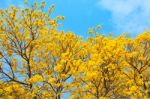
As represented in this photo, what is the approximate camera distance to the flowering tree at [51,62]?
2736 cm

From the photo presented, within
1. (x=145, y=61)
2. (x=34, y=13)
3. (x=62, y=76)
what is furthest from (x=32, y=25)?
(x=145, y=61)

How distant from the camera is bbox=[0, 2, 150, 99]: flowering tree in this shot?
89.8 ft

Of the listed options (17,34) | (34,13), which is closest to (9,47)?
(17,34)

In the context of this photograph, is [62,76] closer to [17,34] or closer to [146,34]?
[17,34]

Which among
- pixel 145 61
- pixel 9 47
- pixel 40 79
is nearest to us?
pixel 40 79

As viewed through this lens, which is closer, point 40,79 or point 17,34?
point 40,79

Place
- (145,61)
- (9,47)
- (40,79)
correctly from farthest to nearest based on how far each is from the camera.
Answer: (145,61)
(9,47)
(40,79)

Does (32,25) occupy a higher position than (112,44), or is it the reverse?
(32,25)

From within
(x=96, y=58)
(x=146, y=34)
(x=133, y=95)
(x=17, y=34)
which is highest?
(x=146, y=34)

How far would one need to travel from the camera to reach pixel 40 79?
2664 cm

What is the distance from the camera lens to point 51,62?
3044cm

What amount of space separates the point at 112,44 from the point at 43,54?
5.55 m

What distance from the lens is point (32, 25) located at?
29.7m

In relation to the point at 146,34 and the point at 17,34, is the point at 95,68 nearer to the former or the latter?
the point at 17,34
